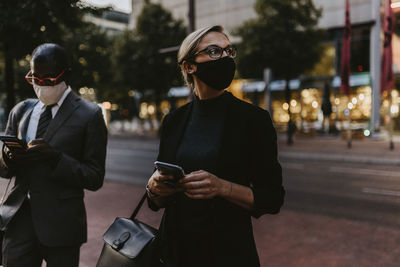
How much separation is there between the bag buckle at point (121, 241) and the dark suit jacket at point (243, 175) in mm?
181

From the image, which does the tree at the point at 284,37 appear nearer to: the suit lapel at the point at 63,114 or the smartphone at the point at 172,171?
the suit lapel at the point at 63,114

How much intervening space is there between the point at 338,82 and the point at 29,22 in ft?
91.5

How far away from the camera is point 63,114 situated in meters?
2.31

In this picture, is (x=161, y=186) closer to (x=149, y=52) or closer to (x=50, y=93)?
(x=50, y=93)

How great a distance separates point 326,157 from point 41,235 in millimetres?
13777

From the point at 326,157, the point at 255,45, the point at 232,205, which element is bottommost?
the point at 326,157

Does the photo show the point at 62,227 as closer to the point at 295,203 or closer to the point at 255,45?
the point at 295,203

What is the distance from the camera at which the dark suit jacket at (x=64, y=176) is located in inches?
86.4

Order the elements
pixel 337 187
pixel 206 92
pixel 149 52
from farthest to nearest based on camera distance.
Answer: pixel 149 52, pixel 337 187, pixel 206 92

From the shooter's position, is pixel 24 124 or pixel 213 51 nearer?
pixel 213 51

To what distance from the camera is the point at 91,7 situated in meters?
4.82

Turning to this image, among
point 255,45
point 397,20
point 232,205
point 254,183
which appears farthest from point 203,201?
point 397,20

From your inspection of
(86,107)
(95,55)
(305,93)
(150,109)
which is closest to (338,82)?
(305,93)

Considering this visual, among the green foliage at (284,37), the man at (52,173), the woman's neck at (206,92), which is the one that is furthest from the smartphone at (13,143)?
the green foliage at (284,37)
